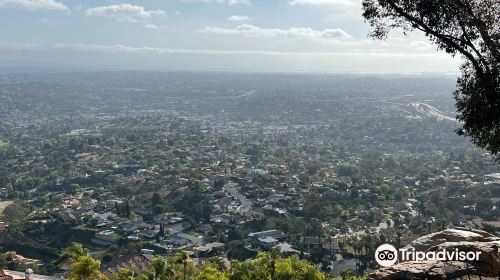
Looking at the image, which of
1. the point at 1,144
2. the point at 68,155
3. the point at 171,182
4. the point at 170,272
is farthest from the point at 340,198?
the point at 1,144

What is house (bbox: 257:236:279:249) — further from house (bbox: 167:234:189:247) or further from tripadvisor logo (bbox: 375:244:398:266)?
tripadvisor logo (bbox: 375:244:398:266)

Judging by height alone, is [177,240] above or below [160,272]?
below

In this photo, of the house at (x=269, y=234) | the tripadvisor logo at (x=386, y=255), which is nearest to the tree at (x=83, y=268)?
the tripadvisor logo at (x=386, y=255)

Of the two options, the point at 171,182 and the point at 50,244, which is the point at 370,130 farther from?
the point at 50,244

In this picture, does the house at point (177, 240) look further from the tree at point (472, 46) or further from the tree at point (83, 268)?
the tree at point (472, 46)

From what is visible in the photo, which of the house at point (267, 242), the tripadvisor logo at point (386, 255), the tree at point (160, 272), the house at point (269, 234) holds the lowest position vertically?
the house at point (269, 234)

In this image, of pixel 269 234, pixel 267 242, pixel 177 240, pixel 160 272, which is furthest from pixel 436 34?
pixel 177 240

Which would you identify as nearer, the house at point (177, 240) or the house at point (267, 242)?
the house at point (267, 242)

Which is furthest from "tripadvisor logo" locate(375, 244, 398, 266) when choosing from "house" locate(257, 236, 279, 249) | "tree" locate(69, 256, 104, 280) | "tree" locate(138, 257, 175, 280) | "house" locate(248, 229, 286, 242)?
"house" locate(248, 229, 286, 242)

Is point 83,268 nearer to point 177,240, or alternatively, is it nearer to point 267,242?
point 267,242
